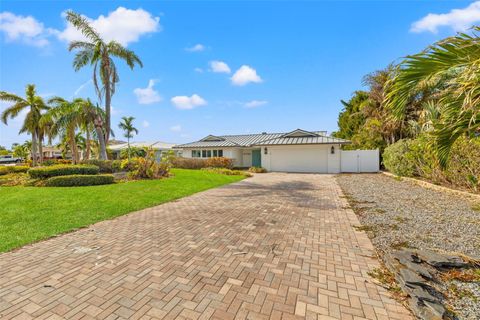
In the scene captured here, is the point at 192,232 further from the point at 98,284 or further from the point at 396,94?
the point at 396,94

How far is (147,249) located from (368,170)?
20.4m

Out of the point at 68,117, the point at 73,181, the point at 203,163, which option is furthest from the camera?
the point at 203,163

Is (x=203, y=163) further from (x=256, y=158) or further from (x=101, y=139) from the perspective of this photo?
(x=101, y=139)

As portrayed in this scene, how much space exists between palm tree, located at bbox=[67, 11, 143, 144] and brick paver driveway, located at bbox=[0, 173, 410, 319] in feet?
50.5

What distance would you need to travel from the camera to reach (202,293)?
2766mm

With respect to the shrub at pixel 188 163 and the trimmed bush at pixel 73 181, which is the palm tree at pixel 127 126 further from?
the trimmed bush at pixel 73 181

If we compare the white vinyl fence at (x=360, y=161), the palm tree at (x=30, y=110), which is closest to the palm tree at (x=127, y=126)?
the palm tree at (x=30, y=110)

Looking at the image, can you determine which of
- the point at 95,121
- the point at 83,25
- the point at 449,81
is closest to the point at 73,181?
the point at 95,121

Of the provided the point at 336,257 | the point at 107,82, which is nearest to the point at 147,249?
the point at 336,257

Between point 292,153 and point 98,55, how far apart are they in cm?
1808

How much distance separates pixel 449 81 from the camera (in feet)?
9.10

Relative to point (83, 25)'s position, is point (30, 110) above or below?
below

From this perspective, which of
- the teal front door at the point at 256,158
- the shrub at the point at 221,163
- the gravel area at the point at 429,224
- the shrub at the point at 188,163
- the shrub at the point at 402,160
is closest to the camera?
the gravel area at the point at 429,224

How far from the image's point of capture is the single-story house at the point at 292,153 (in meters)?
20.4
